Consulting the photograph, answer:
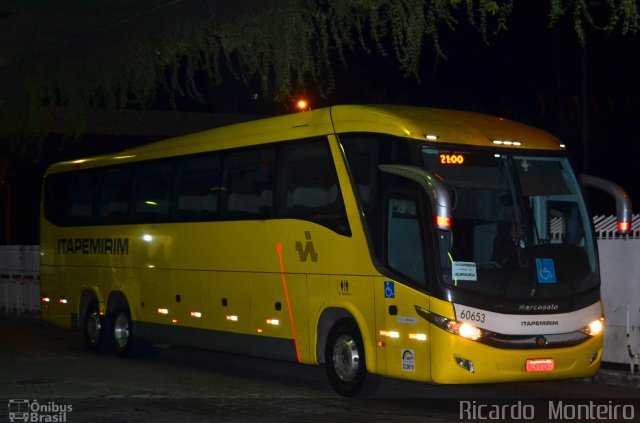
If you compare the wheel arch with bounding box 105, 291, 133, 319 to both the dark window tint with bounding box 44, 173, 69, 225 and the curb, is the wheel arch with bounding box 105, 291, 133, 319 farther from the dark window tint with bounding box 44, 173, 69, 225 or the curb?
the curb

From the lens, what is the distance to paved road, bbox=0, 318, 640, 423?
38.1 feet

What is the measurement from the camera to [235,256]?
16.0 metres

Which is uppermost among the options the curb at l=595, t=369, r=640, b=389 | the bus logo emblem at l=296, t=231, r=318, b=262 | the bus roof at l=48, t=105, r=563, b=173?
the bus roof at l=48, t=105, r=563, b=173

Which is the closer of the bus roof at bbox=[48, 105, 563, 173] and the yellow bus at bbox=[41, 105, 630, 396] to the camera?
the yellow bus at bbox=[41, 105, 630, 396]

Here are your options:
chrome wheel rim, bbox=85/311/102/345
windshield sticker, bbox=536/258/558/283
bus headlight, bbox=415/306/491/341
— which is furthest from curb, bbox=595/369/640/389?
chrome wheel rim, bbox=85/311/102/345

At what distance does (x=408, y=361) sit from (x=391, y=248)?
1.33 m

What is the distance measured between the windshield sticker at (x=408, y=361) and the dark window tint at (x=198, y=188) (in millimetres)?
4916

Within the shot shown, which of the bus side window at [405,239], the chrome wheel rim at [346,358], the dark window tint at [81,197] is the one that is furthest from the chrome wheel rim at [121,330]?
the bus side window at [405,239]

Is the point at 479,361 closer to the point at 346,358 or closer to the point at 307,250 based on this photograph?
the point at 346,358

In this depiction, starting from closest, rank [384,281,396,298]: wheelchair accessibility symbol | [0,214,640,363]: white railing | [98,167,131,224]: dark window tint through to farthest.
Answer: [384,281,396,298]: wheelchair accessibility symbol
[0,214,640,363]: white railing
[98,167,131,224]: dark window tint

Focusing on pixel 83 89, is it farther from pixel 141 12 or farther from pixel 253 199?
pixel 253 199

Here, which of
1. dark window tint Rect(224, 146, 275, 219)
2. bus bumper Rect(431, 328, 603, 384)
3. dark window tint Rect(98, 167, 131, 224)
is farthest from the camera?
dark window tint Rect(98, 167, 131, 224)

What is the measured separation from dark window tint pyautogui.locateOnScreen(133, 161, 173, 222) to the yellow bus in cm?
71

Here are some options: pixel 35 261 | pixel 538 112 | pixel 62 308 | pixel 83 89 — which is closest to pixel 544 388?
pixel 83 89
